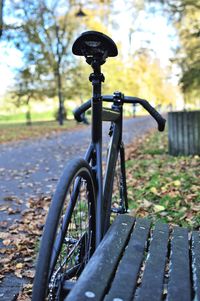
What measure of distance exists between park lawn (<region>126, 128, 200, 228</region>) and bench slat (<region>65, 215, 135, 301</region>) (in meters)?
2.28

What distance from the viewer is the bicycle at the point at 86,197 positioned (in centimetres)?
165

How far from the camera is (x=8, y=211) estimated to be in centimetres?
553

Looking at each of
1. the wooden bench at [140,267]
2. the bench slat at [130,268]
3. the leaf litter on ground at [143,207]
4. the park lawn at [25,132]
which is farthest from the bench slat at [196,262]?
the park lawn at [25,132]

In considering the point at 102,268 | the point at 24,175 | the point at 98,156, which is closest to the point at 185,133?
the point at 24,175

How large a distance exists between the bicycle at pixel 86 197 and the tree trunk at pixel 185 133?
249 inches

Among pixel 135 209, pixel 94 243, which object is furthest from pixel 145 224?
pixel 135 209

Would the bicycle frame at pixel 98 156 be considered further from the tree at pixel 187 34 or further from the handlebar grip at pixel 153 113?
the tree at pixel 187 34

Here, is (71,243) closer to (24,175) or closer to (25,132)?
(24,175)

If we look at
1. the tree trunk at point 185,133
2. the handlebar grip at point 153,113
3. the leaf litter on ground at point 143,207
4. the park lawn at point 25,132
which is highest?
the handlebar grip at point 153,113

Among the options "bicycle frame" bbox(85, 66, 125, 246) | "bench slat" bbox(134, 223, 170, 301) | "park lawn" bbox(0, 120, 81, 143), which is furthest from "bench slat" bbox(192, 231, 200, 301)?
"park lawn" bbox(0, 120, 81, 143)

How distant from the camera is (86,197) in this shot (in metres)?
2.40

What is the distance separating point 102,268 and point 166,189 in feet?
13.8

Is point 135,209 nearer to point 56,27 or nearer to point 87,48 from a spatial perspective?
point 87,48

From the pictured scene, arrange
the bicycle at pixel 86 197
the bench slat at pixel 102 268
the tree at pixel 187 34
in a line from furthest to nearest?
the tree at pixel 187 34 → the bicycle at pixel 86 197 → the bench slat at pixel 102 268
